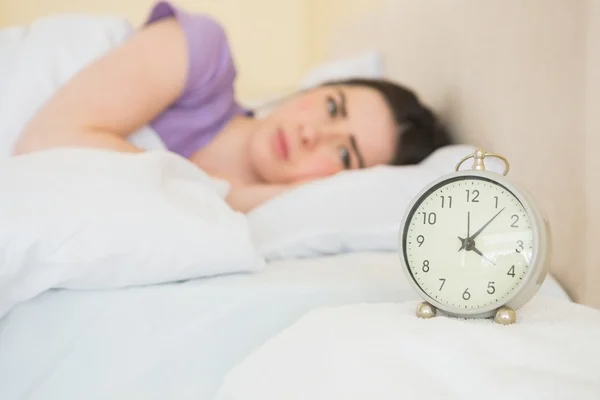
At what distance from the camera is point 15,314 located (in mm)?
699

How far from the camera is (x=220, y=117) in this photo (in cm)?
141

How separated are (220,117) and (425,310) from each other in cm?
96

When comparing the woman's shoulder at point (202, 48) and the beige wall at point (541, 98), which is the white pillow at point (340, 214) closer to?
the beige wall at point (541, 98)

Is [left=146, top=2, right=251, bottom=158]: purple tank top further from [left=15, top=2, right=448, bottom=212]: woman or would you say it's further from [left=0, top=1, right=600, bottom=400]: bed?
[left=0, top=1, right=600, bottom=400]: bed

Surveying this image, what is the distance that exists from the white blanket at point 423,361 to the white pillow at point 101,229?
28 cm

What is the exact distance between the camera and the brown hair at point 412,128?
1355 millimetres

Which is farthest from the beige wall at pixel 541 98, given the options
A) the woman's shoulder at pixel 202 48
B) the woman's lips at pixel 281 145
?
the woman's shoulder at pixel 202 48

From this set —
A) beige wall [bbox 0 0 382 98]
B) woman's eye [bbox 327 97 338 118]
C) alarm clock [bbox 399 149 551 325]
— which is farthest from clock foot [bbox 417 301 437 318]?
beige wall [bbox 0 0 382 98]

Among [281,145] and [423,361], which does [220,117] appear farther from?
[423,361]

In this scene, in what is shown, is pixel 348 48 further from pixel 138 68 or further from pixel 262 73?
pixel 138 68

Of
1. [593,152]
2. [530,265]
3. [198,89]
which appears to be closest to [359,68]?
[198,89]

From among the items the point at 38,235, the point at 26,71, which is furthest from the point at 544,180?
the point at 26,71

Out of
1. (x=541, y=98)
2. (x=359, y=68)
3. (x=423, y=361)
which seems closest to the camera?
(x=423, y=361)

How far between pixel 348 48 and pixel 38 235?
5.22ft
